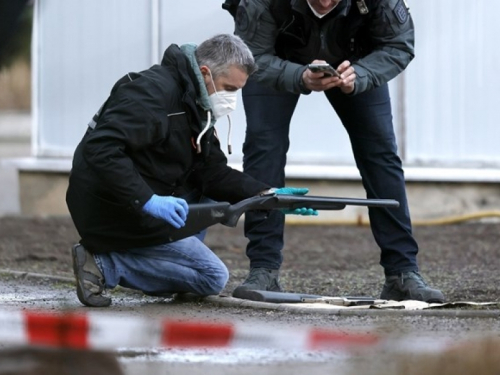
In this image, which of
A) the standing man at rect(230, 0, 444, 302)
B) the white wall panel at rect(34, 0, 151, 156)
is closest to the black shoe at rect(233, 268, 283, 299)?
the standing man at rect(230, 0, 444, 302)

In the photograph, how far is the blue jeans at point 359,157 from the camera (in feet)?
19.3

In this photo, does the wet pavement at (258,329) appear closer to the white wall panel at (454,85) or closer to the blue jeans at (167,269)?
the blue jeans at (167,269)

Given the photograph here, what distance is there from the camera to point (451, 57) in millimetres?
10477

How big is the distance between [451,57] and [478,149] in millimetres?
807

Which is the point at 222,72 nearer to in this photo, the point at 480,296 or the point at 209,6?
the point at 480,296

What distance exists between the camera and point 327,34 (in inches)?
226

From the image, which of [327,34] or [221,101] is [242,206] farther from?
[327,34]

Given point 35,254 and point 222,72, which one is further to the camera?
point 35,254

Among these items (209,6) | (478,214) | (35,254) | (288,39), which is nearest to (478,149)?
(478,214)

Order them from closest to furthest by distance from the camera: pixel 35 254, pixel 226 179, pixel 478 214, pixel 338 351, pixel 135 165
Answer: pixel 338 351 → pixel 135 165 → pixel 226 179 → pixel 35 254 → pixel 478 214

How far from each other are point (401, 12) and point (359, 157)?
2.38 feet

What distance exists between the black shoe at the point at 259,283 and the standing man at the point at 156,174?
0.11 meters

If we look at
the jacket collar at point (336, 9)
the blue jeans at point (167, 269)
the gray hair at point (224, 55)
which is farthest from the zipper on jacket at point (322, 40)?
the blue jeans at point (167, 269)

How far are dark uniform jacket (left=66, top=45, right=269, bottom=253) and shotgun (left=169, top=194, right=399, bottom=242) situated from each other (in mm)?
108
